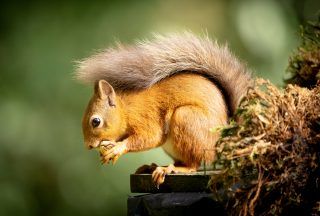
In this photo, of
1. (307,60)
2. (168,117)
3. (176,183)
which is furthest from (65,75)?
(176,183)

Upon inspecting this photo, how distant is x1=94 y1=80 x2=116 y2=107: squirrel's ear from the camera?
208cm

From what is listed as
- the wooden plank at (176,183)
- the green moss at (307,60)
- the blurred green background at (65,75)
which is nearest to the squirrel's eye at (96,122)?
the wooden plank at (176,183)

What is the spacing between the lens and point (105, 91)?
209 centimetres

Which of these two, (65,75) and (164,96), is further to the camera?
(65,75)

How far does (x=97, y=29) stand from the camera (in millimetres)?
3307

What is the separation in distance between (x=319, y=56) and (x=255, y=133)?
25.0 inches

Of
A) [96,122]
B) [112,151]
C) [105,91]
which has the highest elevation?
[105,91]

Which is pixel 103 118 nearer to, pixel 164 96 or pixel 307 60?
pixel 164 96

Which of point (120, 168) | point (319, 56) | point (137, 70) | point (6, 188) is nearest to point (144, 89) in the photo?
point (137, 70)

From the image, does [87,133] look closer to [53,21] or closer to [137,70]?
[137,70]

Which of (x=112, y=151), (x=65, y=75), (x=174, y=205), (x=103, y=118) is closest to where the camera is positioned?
(x=174, y=205)

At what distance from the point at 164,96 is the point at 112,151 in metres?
0.28

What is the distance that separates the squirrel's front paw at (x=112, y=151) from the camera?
1.96 m

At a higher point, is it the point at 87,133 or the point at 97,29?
the point at 97,29
